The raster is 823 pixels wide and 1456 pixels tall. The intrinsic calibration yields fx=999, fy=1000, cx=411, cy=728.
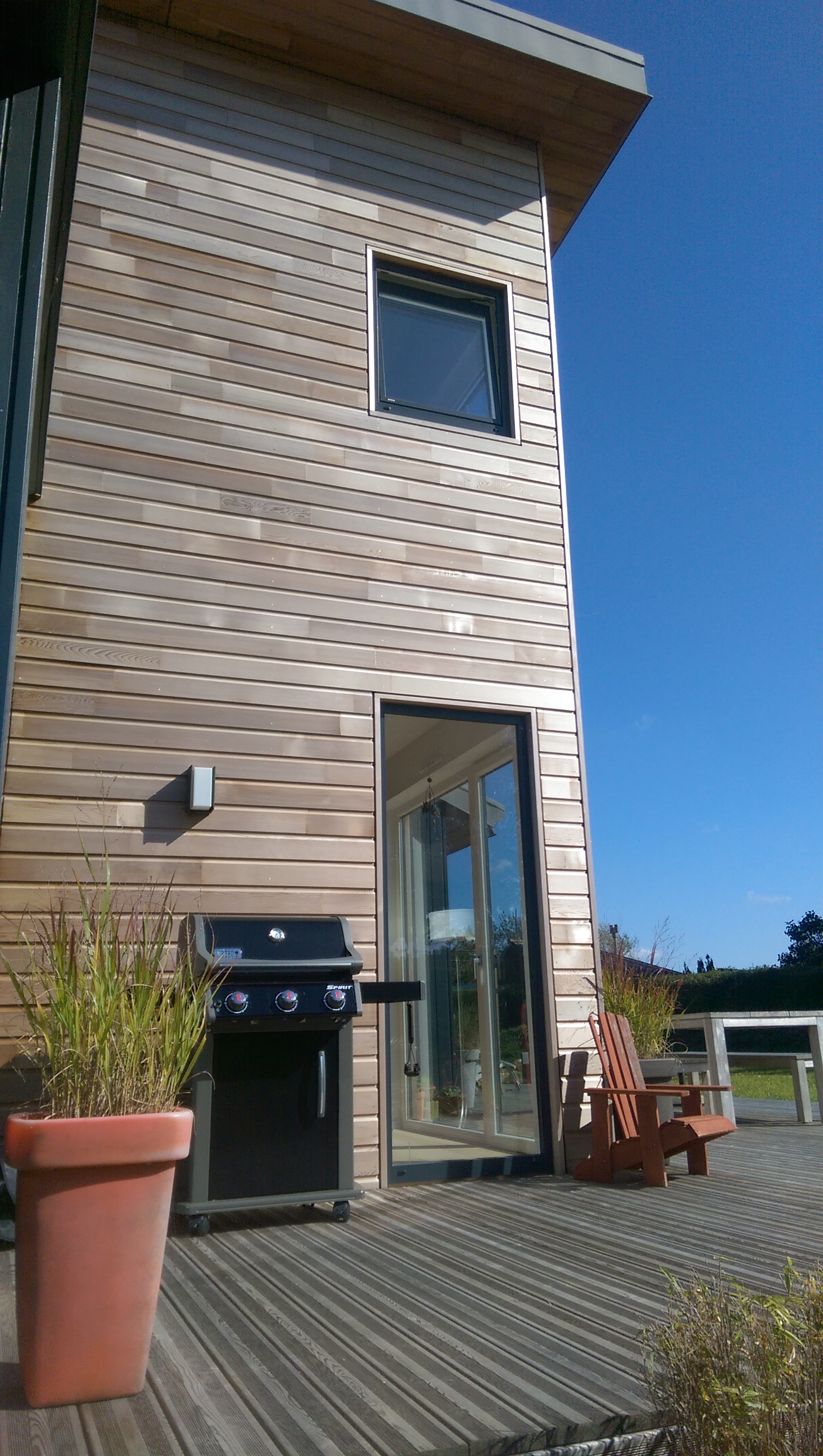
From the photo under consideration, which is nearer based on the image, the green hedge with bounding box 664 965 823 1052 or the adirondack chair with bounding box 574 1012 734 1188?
the adirondack chair with bounding box 574 1012 734 1188

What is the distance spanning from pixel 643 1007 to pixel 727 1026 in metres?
0.65

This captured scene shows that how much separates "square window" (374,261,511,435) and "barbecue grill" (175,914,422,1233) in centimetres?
286

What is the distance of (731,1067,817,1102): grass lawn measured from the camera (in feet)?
33.9

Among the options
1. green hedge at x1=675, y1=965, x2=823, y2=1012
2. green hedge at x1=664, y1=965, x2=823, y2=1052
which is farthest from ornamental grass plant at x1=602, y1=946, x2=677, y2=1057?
green hedge at x1=675, y1=965, x2=823, y2=1012

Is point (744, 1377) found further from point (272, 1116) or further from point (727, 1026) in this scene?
point (727, 1026)

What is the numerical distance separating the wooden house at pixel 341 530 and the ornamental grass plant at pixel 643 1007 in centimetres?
101

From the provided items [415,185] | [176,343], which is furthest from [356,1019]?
[415,185]

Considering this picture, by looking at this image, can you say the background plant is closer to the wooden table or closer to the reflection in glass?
the wooden table

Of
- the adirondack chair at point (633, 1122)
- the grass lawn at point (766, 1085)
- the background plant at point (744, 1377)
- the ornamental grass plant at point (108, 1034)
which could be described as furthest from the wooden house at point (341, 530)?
the grass lawn at point (766, 1085)

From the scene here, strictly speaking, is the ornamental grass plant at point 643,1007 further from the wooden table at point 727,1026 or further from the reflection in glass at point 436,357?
the reflection in glass at point 436,357

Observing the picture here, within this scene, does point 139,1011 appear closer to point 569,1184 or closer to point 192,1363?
point 192,1363

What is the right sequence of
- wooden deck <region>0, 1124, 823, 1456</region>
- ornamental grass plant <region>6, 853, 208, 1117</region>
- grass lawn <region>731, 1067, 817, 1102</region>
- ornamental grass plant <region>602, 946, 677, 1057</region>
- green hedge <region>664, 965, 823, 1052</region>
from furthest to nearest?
green hedge <region>664, 965, 823, 1052</region> < grass lawn <region>731, 1067, 817, 1102</region> < ornamental grass plant <region>602, 946, 677, 1057</region> < ornamental grass plant <region>6, 853, 208, 1117</region> < wooden deck <region>0, 1124, 823, 1456</region>

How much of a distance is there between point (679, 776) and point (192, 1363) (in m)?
30.5

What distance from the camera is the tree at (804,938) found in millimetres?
31844
